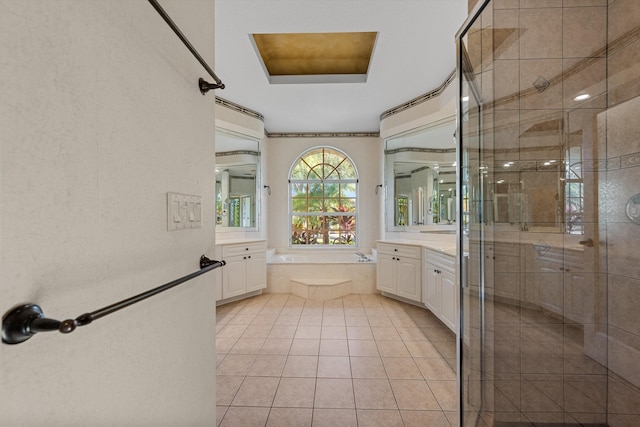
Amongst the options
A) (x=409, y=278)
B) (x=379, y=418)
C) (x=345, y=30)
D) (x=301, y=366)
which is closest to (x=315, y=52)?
(x=345, y=30)

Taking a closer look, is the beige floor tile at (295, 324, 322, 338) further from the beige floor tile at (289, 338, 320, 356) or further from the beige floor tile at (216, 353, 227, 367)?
the beige floor tile at (216, 353, 227, 367)

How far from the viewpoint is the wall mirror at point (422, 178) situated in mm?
3283

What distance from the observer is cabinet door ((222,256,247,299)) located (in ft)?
10.6

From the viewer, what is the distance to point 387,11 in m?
1.98

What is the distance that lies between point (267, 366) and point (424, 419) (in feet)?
3.68

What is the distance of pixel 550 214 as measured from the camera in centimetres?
140

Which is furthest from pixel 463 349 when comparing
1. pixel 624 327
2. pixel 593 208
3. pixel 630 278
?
pixel 593 208

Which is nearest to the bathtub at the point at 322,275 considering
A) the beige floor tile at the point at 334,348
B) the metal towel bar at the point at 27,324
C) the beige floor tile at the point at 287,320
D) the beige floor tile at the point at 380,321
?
the beige floor tile at the point at 287,320

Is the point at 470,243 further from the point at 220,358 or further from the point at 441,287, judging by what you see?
the point at 220,358

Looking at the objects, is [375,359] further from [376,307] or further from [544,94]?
[544,94]

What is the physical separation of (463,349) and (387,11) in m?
2.34

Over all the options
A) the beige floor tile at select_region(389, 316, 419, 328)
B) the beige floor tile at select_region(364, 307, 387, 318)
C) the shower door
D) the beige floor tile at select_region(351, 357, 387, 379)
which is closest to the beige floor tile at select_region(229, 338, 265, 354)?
the beige floor tile at select_region(351, 357, 387, 379)

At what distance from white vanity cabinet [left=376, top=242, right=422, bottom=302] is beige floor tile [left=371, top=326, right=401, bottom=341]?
0.67 meters

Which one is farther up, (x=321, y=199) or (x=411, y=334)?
(x=321, y=199)
